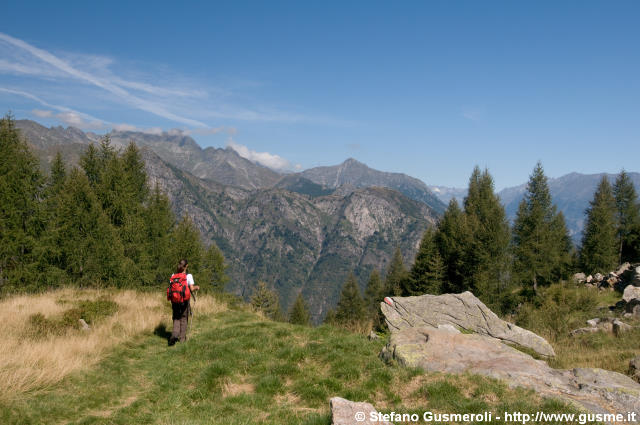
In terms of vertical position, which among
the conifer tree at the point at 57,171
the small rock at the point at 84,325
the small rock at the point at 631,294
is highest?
the conifer tree at the point at 57,171

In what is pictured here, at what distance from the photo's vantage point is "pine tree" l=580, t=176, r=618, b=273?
149 ft

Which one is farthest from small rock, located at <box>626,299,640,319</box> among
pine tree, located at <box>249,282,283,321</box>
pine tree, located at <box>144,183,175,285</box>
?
pine tree, located at <box>249,282,283,321</box>

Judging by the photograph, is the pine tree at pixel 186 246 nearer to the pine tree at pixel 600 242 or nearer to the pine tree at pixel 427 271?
the pine tree at pixel 427 271

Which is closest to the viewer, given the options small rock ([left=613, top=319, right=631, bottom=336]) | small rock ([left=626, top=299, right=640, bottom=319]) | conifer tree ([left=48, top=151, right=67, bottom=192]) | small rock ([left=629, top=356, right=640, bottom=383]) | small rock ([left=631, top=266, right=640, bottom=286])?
small rock ([left=629, top=356, right=640, bottom=383])

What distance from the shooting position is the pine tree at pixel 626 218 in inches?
2021

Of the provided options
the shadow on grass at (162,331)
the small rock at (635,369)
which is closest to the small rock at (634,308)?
the small rock at (635,369)

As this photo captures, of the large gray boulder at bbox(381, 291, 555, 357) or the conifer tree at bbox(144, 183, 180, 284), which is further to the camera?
the conifer tree at bbox(144, 183, 180, 284)

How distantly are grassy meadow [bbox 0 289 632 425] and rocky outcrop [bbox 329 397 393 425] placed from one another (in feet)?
2.15

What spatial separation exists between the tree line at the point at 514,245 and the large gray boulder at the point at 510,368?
984 inches

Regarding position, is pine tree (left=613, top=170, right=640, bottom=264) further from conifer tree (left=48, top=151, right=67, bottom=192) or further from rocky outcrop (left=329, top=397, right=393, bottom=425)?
conifer tree (left=48, top=151, right=67, bottom=192)

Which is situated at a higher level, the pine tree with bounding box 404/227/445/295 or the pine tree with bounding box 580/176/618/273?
the pine tree with bounding box 580/176/618/273

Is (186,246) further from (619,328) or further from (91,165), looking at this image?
(619,328)

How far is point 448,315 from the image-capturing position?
17078mm

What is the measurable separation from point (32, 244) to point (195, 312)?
609 inches
